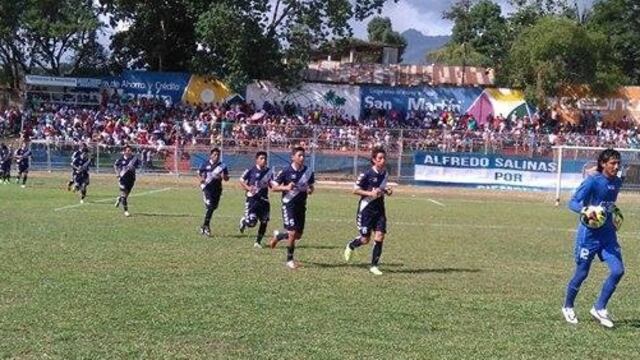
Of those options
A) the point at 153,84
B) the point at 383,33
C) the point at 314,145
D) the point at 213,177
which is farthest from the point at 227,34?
the point at 383,33

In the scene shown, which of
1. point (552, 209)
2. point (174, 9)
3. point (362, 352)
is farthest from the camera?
point (174, 9)

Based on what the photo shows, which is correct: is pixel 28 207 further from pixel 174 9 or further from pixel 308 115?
pixel 174 9

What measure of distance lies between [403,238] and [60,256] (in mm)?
7992

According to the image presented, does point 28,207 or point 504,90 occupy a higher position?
point 504,90

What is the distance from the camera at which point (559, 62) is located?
53.0 meters

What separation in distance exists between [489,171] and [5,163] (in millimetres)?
21835

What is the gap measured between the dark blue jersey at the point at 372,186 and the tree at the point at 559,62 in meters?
41.0

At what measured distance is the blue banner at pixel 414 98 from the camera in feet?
181

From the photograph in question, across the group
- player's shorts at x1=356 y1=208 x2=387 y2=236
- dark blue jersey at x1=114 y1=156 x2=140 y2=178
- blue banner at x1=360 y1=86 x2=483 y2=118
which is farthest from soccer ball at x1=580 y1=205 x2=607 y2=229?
blue banner at x1=360 y1=86 x2=483 y2=118

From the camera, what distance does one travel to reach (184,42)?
59.6m

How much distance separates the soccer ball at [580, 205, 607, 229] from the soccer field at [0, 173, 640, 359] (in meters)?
1.16

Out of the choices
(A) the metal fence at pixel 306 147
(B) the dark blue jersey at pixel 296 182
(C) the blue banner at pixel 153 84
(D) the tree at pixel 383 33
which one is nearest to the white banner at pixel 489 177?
(A) the metal fence at pixel 306 147

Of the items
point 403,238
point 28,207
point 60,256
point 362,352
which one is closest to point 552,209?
point 403,238

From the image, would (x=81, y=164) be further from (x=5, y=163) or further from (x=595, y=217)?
(x=595, y=217)
